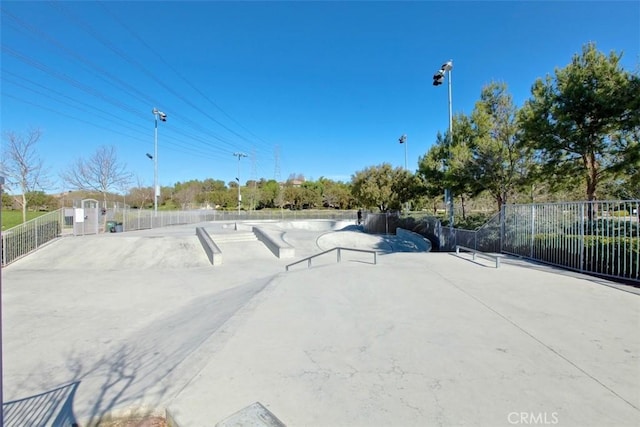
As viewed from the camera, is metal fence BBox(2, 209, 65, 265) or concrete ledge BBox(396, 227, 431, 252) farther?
concrete ledge BBox(396, 227, 431, 252)

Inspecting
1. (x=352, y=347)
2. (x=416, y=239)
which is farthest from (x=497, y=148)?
(x=352, y=347)

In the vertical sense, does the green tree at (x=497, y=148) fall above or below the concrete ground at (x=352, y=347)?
above

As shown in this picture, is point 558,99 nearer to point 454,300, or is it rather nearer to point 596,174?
point 596,174

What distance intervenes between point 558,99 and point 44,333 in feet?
53.0

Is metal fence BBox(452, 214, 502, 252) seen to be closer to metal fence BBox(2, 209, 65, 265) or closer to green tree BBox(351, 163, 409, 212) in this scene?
green tree BBox(351, 163, 409, 212)

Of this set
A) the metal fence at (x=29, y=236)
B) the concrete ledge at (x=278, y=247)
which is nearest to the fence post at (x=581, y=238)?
the concrete ledge at (x=278, y=247)

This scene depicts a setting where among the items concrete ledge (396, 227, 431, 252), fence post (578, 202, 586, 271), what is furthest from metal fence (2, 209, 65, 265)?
concrete ledge (396, 227, 431, 252)

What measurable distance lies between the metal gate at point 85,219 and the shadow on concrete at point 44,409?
16.3 metres

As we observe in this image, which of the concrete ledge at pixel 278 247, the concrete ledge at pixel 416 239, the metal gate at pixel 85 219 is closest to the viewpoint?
the concrete ledge at pixel 278 247

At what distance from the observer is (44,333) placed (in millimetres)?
6074

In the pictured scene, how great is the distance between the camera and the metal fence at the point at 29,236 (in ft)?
40.1

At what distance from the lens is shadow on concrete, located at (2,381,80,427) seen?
10.3 ft

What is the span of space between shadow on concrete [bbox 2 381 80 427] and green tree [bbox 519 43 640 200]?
14.4 metres

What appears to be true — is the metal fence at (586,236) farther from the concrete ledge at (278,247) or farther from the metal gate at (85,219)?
the metal gate at (85,219)
